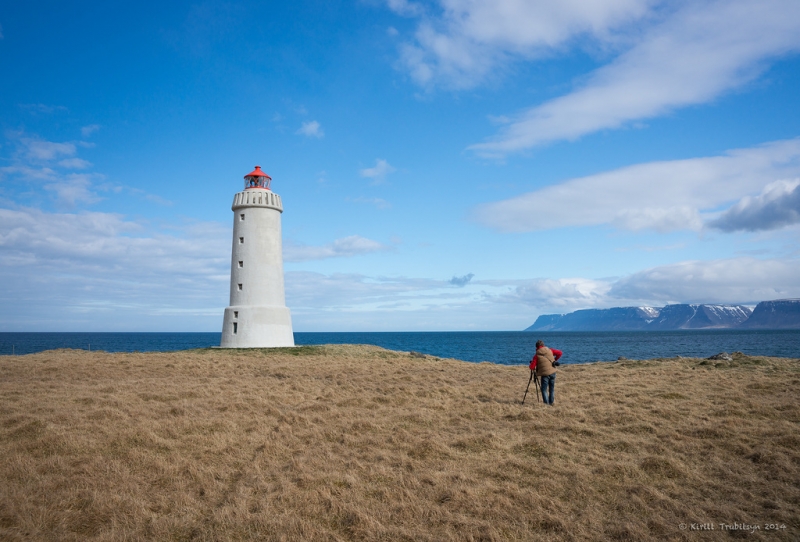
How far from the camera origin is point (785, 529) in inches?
273

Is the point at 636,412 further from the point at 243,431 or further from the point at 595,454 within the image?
the point at 243,431

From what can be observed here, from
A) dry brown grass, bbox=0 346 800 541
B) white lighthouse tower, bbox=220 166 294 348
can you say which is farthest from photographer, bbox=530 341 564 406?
white lighthouse tower, bbox=220 166 294 348

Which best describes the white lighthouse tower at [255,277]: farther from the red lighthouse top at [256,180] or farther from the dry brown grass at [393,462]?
the dry brown grass at [393,462]

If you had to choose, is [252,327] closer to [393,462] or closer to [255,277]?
[255,277]

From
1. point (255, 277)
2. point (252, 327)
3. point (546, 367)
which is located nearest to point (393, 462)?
point (546, 367)

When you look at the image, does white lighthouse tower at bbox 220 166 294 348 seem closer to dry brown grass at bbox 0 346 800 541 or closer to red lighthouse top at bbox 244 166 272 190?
red lighthouse top at bbox 244 166 272 190

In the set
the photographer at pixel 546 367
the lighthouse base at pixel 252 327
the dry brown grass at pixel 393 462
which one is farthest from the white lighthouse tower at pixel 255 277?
the photographer at pixel 546 367

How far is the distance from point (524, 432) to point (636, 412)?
3965 millimetres

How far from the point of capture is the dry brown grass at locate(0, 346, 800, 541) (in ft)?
24.2

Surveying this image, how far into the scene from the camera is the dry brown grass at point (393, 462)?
24.2ft

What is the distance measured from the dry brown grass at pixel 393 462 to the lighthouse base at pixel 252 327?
17.3 metres

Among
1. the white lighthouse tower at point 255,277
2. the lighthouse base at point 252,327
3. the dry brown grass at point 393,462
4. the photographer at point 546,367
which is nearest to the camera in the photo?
the dry brown grass at point 393,462

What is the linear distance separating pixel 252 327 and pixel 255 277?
12.0 ft

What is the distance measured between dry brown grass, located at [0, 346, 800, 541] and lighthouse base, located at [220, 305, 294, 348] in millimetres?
17308
